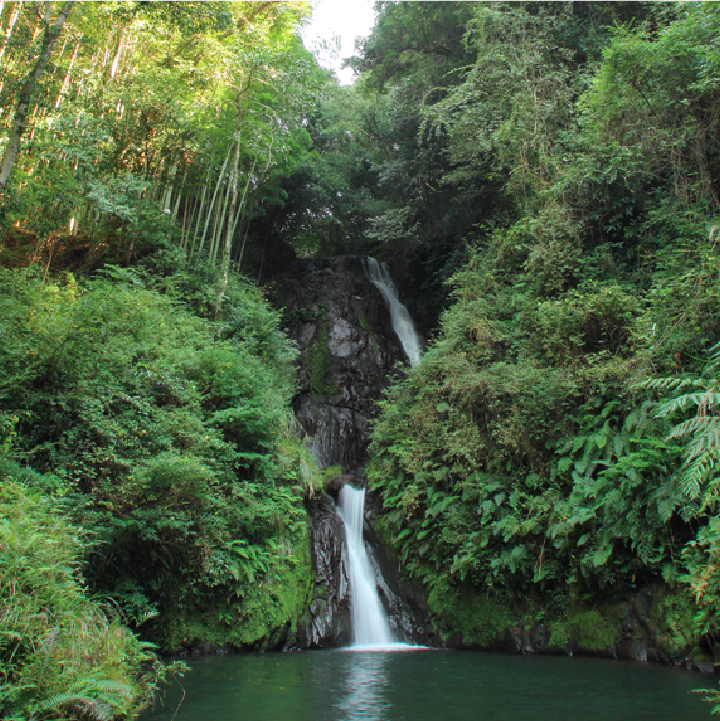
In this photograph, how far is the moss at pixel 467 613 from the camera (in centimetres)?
990

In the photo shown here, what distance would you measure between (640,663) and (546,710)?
348 centimetres

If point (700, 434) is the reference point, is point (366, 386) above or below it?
above

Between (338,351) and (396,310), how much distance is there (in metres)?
3.67

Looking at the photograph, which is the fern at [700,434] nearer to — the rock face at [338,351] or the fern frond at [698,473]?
the fern frond at [698,473]

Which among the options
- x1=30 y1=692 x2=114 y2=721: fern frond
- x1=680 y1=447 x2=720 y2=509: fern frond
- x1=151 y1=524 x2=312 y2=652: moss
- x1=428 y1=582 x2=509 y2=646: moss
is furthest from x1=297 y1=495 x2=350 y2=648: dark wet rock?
x1=680 y1=447 x2=720 y2=509: fern frond

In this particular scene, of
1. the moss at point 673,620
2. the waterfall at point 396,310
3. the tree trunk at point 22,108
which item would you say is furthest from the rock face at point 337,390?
the tree trunk at point 22,108

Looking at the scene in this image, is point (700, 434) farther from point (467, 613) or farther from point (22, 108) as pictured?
point (22, 108)

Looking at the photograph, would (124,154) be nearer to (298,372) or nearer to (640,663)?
(298,372)

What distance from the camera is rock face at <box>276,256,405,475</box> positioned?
51.4 ft

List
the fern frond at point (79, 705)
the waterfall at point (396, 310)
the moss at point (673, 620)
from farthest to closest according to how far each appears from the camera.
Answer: the waterfall at point (396, 310)
the moss at point (673, 620)
the fern frond at point (79, 705)

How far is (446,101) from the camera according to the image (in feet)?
52.5

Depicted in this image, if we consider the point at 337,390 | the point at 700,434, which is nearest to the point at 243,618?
the point at 700,434

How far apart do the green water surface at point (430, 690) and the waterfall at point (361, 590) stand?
1.70m

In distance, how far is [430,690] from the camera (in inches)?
265
